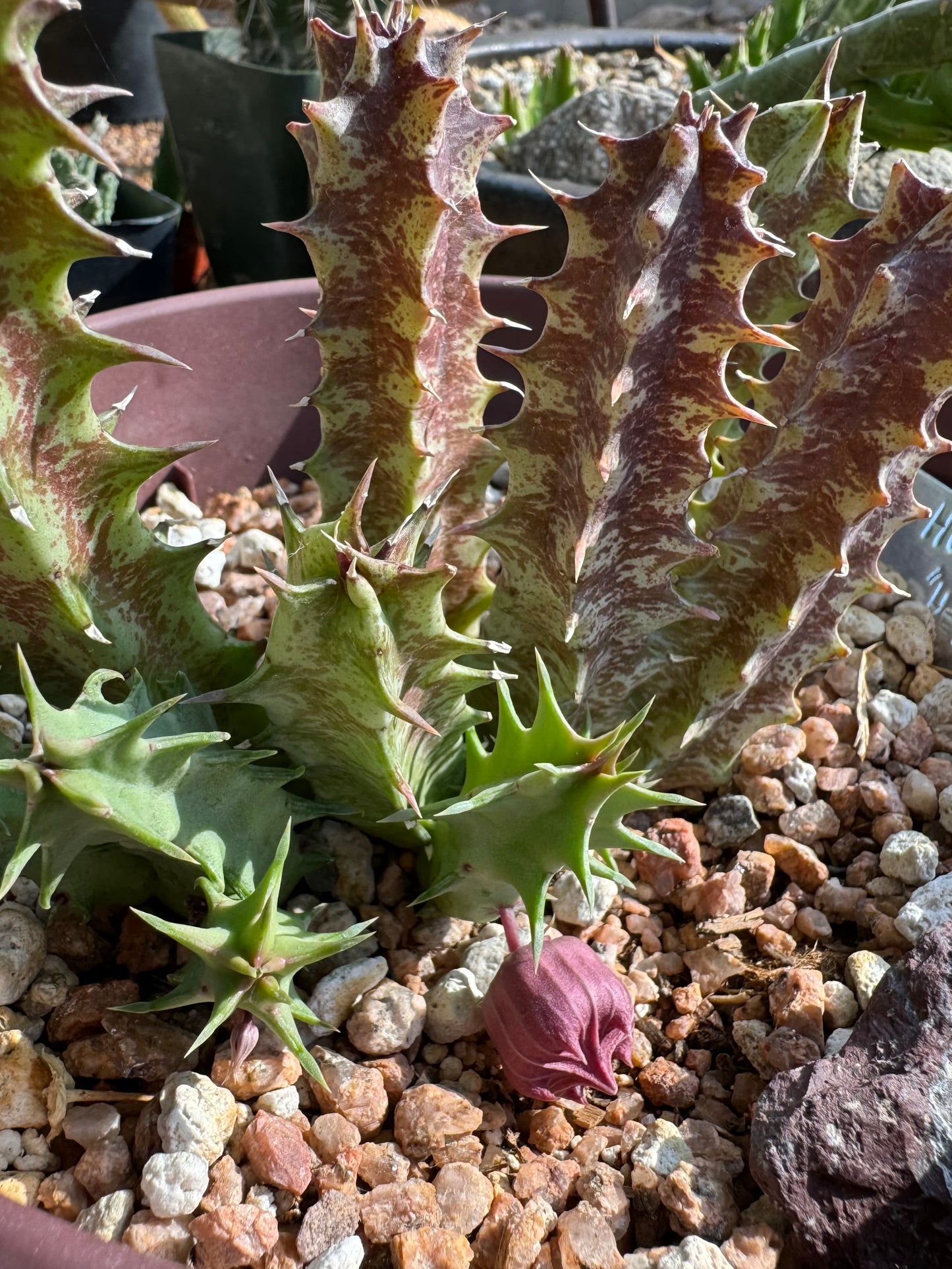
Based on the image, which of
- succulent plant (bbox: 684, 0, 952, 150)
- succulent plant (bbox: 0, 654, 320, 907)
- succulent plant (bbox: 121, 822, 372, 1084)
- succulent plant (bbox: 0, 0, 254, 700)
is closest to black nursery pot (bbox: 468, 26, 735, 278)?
succulent plant (bbox: 684, 0, 952, 150)

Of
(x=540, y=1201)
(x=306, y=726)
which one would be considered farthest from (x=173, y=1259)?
(x=306, y=726)

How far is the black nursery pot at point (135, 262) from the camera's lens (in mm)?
1808

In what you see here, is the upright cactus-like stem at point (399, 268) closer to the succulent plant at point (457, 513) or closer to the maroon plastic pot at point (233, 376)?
the succulent plant at point (457, 513)

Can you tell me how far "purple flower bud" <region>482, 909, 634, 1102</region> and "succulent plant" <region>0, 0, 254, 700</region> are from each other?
0.39 m

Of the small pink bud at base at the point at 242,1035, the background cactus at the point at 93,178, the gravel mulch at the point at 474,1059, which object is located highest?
the background cactus at the point at 93,178

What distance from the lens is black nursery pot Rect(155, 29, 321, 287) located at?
2.05 m

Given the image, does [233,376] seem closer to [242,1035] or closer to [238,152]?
[238,152]

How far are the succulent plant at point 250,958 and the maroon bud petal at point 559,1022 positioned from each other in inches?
6.4

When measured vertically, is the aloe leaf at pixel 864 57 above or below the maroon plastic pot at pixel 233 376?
above

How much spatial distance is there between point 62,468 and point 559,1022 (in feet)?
1.88

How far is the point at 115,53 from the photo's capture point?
3.53 m

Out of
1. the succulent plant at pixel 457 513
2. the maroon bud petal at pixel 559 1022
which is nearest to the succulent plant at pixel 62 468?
the succulent plant at pixel 457 513

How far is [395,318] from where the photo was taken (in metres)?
0.97

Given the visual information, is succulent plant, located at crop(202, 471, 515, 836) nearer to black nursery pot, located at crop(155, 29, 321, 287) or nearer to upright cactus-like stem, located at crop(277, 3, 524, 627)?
upright cactus-like stem, located at crop(277, 3, 524, 627)
